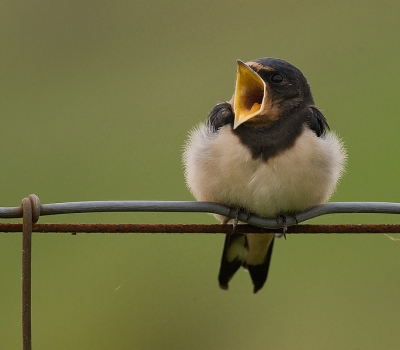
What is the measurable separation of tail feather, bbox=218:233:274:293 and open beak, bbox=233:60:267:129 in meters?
0.54

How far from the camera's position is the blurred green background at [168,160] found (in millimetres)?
4703

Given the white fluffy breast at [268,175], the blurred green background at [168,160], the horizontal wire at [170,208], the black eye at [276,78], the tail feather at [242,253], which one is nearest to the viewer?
the horizontal wire at [170,208]

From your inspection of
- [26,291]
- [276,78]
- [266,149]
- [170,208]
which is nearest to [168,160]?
[276,78]

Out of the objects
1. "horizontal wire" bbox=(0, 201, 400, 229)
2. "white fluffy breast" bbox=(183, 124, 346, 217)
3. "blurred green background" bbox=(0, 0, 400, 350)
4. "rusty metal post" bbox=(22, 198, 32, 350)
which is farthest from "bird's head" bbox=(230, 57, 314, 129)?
"blurred green background" bbox=(0, 0, 400, 350)

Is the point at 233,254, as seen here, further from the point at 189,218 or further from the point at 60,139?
the point at 60,139

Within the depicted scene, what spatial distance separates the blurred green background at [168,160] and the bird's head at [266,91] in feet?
4.91

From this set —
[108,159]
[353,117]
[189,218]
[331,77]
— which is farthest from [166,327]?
[331,77]

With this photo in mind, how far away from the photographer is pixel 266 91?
9.83 feet

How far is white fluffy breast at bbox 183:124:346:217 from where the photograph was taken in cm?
286

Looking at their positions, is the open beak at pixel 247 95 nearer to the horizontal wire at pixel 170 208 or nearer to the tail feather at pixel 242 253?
the horizontal wire at pixel 170 208

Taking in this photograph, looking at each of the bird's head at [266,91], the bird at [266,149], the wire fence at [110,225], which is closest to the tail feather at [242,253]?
the bird at [266,149]

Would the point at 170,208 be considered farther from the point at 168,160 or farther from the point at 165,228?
A: the point at 168,160

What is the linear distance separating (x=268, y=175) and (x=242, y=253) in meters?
0.54

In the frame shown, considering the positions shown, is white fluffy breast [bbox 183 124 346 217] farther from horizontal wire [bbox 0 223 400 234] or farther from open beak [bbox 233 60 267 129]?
horizontal wire [bbox 0 223 400 234]
